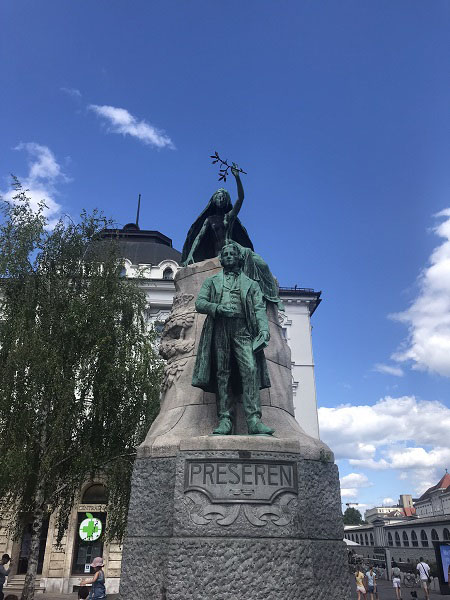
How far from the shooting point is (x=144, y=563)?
15.3 feet

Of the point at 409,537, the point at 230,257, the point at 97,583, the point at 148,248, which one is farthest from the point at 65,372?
the point at 409,537

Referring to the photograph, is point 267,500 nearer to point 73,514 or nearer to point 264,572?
point 264,572

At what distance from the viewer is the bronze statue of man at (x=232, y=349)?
5.33 meters

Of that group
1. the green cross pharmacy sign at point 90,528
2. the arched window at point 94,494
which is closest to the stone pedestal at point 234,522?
the green cross pharmacy sign at point 90,528

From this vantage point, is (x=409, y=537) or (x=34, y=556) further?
(x=409, y=537)

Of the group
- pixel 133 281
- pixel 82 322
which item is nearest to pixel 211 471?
pixel 82 322

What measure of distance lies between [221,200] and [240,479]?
202 inches

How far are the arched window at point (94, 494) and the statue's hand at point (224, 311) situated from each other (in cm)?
2257

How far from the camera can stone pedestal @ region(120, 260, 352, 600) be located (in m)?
4.22

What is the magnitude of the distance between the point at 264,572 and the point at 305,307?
105 ft

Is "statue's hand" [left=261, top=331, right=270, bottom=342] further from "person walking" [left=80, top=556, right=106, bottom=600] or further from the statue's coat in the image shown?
"person walking" [left=80, top=556, right=106, bottom=600]

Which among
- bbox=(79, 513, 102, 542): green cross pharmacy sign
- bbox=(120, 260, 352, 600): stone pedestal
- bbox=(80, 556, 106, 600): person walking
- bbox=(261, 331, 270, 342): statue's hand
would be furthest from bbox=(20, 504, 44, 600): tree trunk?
A: bbox=(261, 331, 270, 342): statue's hand

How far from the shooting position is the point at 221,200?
837cm

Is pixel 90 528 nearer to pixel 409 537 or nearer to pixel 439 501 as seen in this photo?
pixel 409 537
